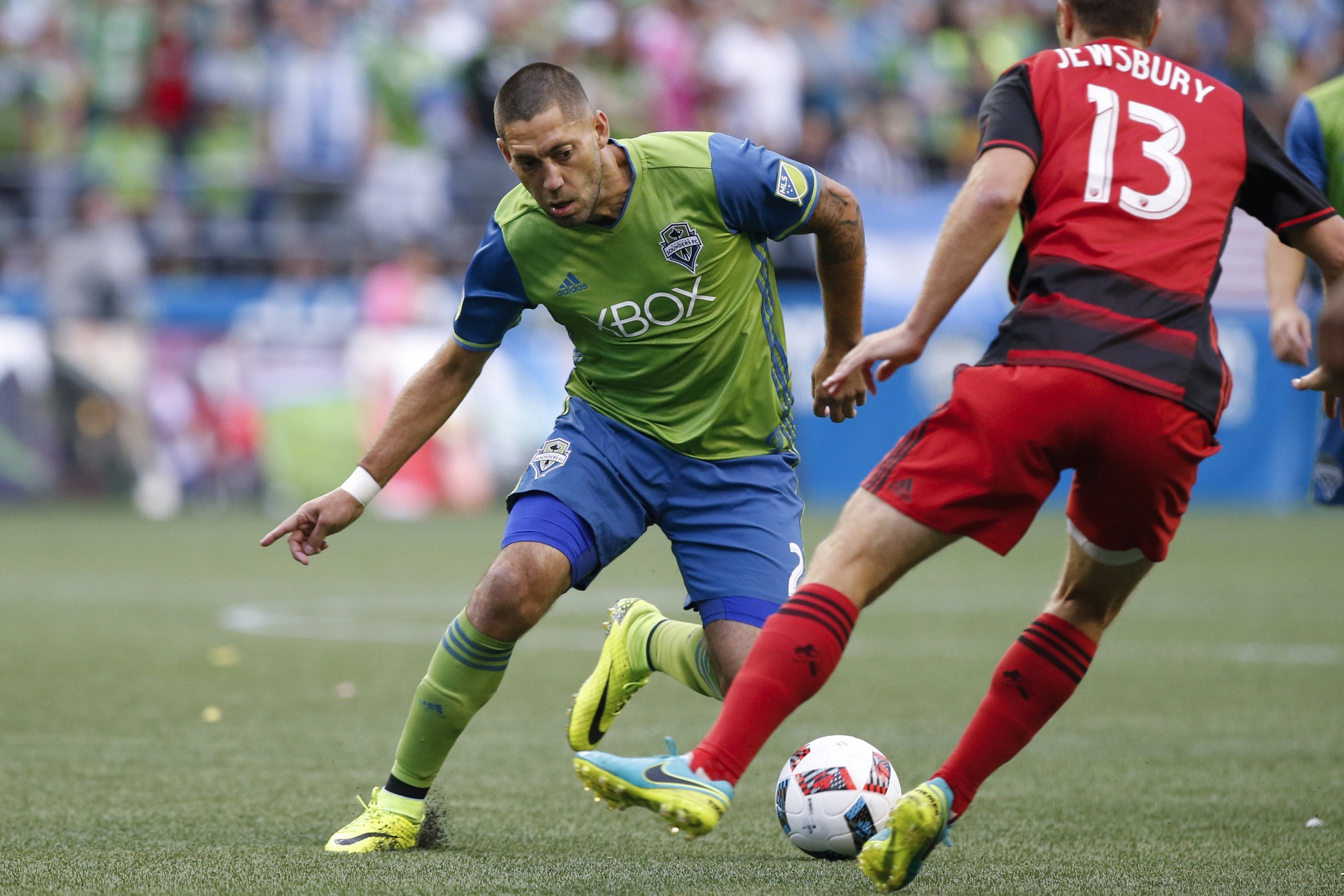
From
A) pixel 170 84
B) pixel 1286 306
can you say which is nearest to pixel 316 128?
pixel 170 84

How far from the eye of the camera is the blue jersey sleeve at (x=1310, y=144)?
18.8 ft

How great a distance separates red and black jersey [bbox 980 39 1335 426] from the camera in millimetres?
3623

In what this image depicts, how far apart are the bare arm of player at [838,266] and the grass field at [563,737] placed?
4.48 feet

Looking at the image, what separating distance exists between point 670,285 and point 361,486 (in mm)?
989

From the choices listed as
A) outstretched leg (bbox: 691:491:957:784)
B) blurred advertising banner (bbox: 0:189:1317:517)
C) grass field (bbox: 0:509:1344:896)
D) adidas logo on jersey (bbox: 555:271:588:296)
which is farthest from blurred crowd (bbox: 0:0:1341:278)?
outstretched leg (bbox: 691:491:957:784)

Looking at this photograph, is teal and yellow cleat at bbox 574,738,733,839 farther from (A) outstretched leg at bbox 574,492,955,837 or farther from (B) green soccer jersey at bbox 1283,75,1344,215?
(B) green soccer jersey at bbox 1283,75,1344,215

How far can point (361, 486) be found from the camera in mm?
4625

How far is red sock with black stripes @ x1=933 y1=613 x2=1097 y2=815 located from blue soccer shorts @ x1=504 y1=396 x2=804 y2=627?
29.2 inches

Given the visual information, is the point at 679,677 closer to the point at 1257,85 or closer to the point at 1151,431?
the point at 1151,431

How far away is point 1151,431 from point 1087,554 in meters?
0.52

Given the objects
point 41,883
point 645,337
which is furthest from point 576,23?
point 41,883

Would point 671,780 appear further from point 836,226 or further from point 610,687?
point 836,226

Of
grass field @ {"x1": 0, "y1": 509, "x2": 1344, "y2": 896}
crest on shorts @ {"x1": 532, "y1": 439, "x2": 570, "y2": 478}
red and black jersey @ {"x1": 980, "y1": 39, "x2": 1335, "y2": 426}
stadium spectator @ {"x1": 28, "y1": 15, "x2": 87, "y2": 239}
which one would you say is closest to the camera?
red and black jersey @ {"x1": 980, "y1": 39, "x2": 1335, "y2": 426}

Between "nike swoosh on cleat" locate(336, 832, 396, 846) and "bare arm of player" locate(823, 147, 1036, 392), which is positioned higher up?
"bare arm of player" locate(823, 147, 1036, 392)
